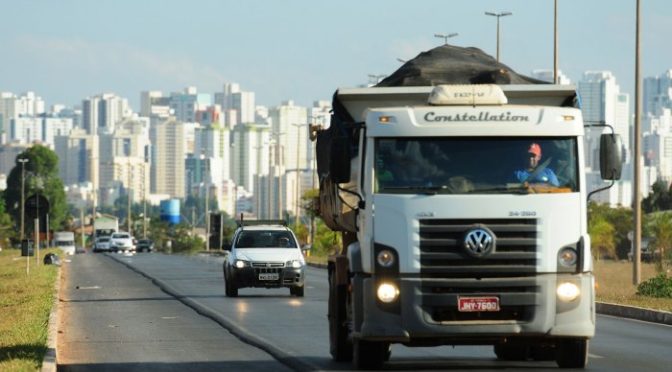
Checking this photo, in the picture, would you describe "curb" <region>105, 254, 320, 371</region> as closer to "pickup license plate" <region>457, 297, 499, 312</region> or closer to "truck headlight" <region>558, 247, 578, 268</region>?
"pickup license plate" <region>457, 297, 499, 312</region>

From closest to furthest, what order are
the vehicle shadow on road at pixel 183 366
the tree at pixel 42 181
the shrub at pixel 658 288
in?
the vehicle shadow on road at pixel 183 366 → the shrub at pixel 658 288 → the tree at pixel 42 181

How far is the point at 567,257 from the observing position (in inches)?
662

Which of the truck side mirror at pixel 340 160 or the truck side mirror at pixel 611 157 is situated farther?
the truck side mirror at pixel 340 160

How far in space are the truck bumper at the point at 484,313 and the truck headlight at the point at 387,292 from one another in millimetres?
60

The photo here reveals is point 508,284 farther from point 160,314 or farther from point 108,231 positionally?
point 108,231

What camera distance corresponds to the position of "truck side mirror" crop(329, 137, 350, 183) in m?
17.1

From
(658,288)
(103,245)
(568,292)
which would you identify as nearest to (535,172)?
(568,292)

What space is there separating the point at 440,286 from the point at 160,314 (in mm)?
14835

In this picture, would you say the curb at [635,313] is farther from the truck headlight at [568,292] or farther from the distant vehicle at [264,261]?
the truck headlight at [568,292]

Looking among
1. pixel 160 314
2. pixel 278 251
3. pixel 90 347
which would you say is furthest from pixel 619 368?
pixel 278 251

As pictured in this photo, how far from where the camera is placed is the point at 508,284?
16672 millimetres

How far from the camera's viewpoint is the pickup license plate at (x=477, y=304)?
54.7ft

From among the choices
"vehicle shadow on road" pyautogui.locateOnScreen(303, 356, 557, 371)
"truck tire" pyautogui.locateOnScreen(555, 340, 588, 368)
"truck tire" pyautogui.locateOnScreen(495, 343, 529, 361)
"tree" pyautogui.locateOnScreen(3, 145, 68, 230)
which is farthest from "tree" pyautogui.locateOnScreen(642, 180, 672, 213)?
"truck tire" pyautogui.locateOnScreen(555, 340, 588, 368)

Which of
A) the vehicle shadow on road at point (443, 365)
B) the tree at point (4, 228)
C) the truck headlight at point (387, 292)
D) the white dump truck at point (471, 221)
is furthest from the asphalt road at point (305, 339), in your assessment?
the tree at point (4, 228)
